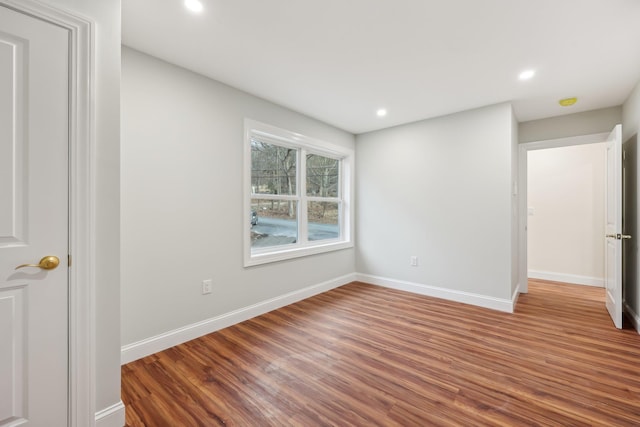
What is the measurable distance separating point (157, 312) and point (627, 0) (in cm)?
388

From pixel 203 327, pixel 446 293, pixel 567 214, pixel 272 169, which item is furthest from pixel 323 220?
pixel 567 214

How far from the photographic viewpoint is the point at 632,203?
297 cm

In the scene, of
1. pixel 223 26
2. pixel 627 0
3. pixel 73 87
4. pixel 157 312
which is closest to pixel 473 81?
pixel 627 0

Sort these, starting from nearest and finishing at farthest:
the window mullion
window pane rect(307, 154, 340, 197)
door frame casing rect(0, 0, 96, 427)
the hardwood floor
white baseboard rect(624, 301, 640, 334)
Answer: door frame casing rect(0, 0, 96, 427) < the hardwood floor < white baseboard rect(624, 301, 640, 334) < the window mullion < window pane rect(307, 154, 340, 197)

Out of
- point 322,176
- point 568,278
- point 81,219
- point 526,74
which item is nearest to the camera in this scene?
point 81,219

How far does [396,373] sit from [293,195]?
2408 mm

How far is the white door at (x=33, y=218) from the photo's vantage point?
3.89ft

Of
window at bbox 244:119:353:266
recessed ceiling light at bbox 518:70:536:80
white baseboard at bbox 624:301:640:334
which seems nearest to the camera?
recessed ceiling light at bbox 518:70:536:80

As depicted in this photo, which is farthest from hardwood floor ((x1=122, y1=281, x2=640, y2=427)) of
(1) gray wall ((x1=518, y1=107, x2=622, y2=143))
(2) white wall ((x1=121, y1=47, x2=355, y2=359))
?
(1) gray wall ((x1=518, y1=107, x2=622, y2=143))

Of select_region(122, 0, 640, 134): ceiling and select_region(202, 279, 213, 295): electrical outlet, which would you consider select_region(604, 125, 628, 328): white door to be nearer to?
select_region(122, 0, 640, 134): ceiling

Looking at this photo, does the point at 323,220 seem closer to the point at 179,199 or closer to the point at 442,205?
Answer: the point at 442,205

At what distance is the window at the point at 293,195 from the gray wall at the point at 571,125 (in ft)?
8.27

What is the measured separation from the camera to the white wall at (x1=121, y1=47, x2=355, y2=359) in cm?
214

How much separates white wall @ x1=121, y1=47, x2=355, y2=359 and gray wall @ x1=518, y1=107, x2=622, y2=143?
3597 millimetres
